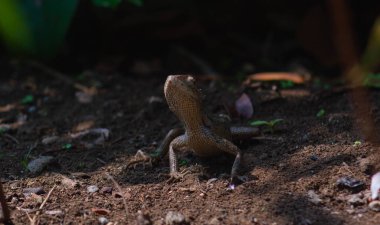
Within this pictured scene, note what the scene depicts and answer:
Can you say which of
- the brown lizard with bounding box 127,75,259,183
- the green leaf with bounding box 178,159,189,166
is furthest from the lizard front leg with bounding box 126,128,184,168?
the green leaf with bounding box 178,159,189,166

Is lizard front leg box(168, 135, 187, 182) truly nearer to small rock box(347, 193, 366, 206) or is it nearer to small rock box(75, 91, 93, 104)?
small rock box(347, 193, 366, 206)

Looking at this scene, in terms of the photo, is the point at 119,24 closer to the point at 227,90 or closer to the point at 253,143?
the point at 227,90

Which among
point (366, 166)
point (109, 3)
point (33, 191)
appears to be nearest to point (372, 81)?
point (366, 166)

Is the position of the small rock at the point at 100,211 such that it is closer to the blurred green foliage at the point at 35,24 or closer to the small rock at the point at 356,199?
the small rock at the point at 356,199

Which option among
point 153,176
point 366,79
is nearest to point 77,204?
point 153,176

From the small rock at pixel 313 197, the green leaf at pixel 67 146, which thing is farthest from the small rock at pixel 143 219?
the green leaf at pixel 67 146
